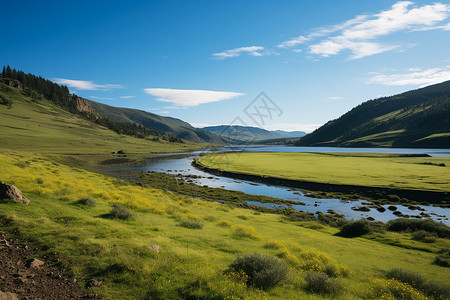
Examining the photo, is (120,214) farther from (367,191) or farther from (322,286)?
(367,191)

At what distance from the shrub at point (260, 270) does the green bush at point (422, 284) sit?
681 centimetres

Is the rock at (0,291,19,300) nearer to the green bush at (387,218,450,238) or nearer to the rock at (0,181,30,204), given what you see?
the rock at (0,181,30,204)

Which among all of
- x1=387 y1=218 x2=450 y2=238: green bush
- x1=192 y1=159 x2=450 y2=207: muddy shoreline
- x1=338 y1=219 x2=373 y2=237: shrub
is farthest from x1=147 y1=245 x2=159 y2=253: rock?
x1=192 y1=159 x2=450 y2=207: muddy shoreline

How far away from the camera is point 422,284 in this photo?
34.9ft

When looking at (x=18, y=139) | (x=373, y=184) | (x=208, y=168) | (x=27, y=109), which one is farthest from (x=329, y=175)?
(x=27, y=109)

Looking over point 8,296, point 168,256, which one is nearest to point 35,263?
point 8,296

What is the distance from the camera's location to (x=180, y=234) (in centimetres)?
1470

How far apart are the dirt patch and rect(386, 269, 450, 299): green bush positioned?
13932 mm

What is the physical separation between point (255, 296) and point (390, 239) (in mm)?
22408

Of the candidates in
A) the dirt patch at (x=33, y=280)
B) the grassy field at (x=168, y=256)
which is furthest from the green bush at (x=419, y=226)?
the dirt patch at (x=33, y=280)

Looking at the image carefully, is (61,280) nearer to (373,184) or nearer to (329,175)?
(373,184)

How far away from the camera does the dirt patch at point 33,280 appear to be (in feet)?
23.2

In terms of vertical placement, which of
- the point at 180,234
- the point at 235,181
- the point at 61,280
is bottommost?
the point at 235,181

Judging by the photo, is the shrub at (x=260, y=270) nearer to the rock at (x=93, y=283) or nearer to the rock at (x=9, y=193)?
the rock at (x=93, y=283)
